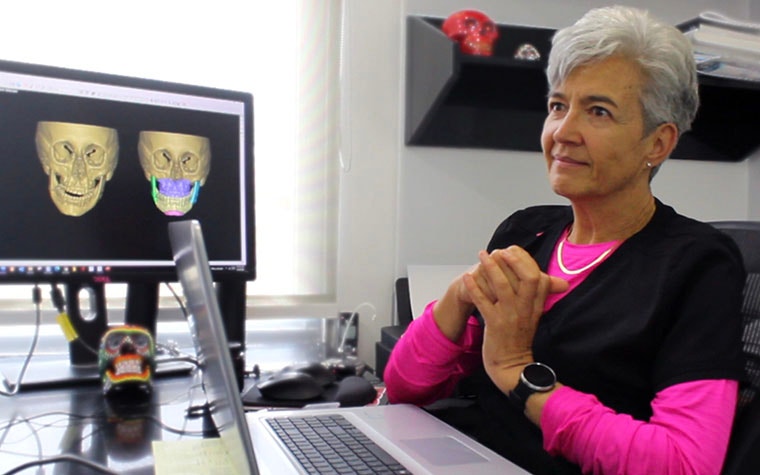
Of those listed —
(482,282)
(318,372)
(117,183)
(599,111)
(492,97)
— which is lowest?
(318,372)

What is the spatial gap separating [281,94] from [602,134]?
34.8 inches

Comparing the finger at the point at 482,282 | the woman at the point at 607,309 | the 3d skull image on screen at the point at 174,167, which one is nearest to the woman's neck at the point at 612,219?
the woman at the point at 607,309

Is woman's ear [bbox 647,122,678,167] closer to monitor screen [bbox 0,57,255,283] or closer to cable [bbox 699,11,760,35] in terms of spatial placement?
cable [bbox 699,11,760,35]

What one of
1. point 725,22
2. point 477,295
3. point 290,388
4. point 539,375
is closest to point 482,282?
point 477,295

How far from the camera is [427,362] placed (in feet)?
3.61

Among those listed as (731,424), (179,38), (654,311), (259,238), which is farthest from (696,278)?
(179,38)

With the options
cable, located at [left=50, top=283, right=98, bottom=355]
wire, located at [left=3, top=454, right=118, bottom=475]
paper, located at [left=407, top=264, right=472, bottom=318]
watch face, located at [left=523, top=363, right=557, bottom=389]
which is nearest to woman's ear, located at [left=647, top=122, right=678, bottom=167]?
watch face, located at [left=523, top=363, right=557, bottom=389]

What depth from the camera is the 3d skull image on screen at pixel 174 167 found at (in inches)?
49.5

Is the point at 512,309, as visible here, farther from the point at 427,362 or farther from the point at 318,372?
the point at 318,372

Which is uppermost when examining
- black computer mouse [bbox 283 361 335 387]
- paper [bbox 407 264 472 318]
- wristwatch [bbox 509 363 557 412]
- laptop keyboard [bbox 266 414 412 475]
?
paper [bbox 407 264 472 318]

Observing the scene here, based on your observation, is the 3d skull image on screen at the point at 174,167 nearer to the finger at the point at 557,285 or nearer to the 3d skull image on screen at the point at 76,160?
the 3d skull image on screen at the point at 76,160

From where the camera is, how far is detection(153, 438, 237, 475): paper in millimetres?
757

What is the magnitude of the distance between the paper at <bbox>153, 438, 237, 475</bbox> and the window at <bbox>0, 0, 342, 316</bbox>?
73 centimetres

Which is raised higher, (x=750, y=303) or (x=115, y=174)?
(x=115, y=174)
